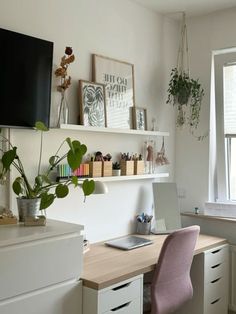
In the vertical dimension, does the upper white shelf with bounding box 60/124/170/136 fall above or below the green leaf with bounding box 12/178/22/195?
above

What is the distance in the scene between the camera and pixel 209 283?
115 inches

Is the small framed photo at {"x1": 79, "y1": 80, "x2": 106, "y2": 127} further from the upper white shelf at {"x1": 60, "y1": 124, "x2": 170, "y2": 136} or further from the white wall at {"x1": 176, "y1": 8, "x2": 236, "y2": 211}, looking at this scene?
the white wall at {"x1": 176, "y1": 8, "x2": 236, "y2": 211}

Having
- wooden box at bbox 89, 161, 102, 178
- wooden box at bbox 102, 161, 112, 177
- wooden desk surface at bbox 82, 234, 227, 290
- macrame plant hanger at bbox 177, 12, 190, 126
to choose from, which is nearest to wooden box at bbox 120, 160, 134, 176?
wooden box at bbox 102, 161, 112, 177

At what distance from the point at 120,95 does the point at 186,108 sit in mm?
831

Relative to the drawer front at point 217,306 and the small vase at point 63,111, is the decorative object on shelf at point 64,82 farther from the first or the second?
the drawer front at point 217,306

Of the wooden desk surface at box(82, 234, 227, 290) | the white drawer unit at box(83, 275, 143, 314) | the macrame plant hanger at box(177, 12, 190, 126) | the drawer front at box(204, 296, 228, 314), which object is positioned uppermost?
the macrame plant hanger at box(177, 12, 190, 126)

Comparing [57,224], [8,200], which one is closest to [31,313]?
[57,224]

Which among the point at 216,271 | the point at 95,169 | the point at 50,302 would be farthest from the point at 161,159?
the point at 50,302

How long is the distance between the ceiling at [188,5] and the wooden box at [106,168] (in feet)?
4.57

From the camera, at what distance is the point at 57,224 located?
7.08 ft

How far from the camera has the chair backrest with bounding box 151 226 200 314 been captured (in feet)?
7.74

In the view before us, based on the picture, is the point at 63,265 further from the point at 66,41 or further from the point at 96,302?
the point at 66,41

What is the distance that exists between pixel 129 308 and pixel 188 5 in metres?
2.45

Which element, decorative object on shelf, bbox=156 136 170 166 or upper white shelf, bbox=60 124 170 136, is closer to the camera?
upper white shelf, bbox=60 124 170 136
